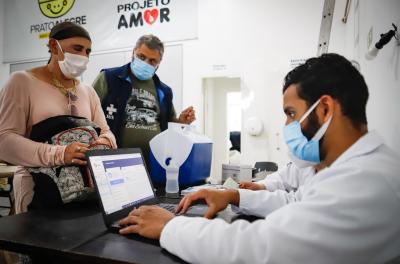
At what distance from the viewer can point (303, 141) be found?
0.84 m

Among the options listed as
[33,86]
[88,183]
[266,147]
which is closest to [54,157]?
[88,183]

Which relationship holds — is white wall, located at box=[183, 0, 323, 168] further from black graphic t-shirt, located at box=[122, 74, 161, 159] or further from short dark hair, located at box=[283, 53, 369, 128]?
short dark hair, located at box=[283, 53, 369, 128]

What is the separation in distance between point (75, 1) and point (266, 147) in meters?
3.46

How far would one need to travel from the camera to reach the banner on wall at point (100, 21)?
385cm

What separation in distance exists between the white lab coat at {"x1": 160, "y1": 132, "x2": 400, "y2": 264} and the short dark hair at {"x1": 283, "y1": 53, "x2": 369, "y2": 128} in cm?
12

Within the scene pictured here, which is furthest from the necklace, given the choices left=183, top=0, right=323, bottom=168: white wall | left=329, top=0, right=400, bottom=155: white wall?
left=183, top=0, right=323, bottom=168: white wall

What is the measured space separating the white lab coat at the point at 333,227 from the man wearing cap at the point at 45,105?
73cm

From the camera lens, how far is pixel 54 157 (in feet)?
3.79

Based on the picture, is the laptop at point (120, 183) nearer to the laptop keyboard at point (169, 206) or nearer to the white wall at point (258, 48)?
the laptop keyboard at point (169, 206)

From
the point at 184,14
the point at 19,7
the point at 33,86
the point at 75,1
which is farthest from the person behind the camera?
the point at 19,7

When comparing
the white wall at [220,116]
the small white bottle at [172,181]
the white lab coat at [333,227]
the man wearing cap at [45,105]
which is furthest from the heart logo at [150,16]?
the white lab coat at [333,227]

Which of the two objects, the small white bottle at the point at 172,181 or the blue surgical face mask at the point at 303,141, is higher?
the blue surgical face mask at the point at 303,141

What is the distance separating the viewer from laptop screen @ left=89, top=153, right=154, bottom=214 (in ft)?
3.12

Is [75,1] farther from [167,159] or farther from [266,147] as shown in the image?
[167,159]
